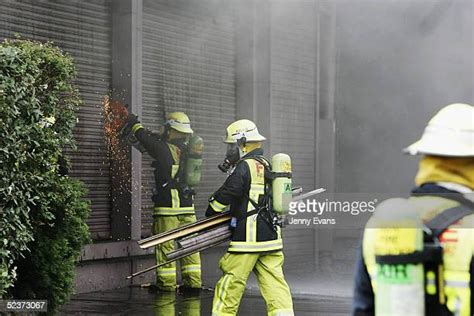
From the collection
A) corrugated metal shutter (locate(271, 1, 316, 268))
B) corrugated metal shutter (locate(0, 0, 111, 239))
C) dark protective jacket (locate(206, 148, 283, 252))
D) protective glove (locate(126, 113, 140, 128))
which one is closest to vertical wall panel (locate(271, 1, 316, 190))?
corrugated metal shutter (locate(271, 1, 316, 268))

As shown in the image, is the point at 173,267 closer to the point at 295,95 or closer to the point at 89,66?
the point at 89,66

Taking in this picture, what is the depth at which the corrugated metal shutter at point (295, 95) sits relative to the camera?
389 inches

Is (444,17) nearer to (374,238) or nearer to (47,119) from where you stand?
(47,119)

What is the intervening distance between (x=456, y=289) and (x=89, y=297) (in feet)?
21.1

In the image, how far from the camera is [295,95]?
10406 mm

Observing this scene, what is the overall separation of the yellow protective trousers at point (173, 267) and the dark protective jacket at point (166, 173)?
62 millimetres

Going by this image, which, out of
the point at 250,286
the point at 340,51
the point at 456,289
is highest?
the point at 340,51

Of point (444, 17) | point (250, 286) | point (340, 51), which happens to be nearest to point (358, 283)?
point (444, 17)

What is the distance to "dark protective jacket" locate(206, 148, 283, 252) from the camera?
7113 millimetres

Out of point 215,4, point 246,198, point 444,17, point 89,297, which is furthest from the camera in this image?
point 215,4

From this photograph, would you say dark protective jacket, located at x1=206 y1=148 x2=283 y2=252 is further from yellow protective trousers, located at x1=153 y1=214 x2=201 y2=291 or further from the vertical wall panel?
the vertical wall panel

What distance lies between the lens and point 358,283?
111 inches

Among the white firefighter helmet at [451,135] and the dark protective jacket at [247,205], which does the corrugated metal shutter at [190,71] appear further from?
the white firefighter helmet at [451,135]

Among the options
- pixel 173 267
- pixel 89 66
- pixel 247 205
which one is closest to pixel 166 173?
pixel 173 267
